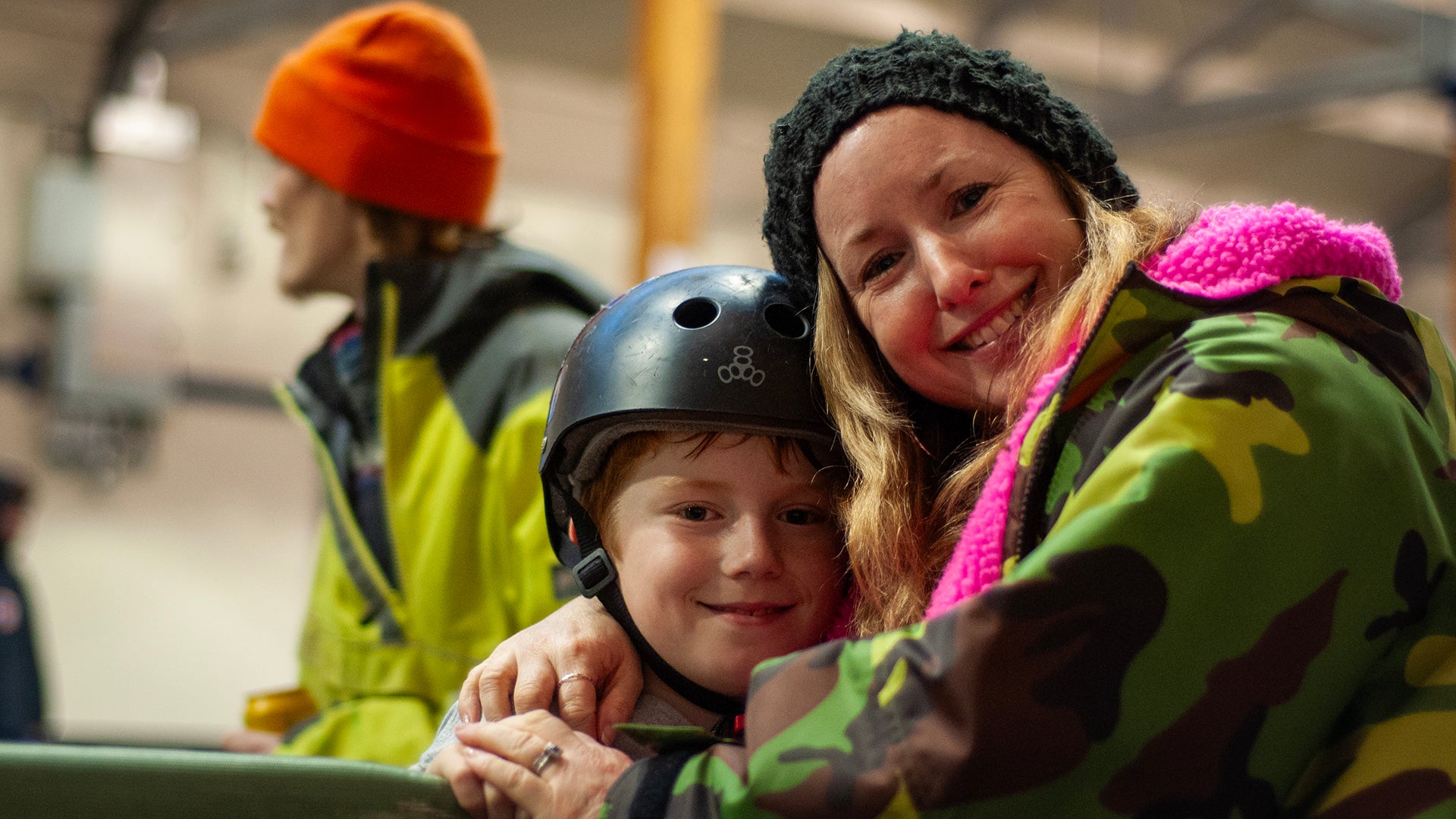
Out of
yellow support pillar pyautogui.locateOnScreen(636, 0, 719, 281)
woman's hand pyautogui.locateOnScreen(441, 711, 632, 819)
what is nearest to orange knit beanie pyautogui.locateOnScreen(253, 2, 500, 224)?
woman's hand pyautogui.locateOnScreen(441, 711, 632, 819)

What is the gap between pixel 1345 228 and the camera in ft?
4.01

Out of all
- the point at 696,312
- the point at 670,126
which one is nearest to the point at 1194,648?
the point at 696,312

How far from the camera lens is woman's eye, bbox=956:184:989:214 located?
1484 mm

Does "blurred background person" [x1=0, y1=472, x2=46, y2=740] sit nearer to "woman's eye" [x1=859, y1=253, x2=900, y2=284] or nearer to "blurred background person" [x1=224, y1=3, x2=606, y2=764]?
"blurred background person" [x1=224, y1=3, x2=606, y2=764]

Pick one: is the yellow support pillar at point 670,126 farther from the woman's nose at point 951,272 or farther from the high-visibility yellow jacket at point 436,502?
the woman's nose at point 951,272

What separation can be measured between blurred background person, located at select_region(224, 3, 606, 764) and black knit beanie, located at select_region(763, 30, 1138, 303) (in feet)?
2.90

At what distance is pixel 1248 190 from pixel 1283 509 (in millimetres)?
12241

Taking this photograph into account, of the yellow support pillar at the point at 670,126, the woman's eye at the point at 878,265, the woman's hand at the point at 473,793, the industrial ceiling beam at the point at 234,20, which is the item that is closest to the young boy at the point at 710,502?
the woman's eye at the point at 878,265

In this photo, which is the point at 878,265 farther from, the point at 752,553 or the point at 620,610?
the point at 620,610

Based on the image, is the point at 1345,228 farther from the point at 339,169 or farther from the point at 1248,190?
the point at 1248,190

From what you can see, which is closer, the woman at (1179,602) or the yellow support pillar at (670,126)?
the woman at (1179,602)

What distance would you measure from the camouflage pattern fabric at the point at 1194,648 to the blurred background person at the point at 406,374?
131 cm

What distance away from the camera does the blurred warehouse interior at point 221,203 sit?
347 inches

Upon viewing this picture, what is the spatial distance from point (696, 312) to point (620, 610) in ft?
1.23
